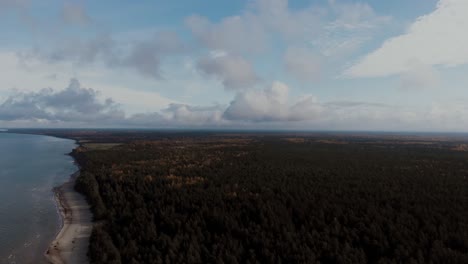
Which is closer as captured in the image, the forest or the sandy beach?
the forest

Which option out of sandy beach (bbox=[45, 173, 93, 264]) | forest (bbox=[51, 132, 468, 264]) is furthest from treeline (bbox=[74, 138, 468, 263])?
sandy beach (bbox=[45, 173, 93, 264])

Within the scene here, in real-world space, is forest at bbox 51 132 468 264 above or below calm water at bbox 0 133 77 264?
above

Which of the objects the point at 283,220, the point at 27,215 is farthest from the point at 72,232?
the point at 283,220

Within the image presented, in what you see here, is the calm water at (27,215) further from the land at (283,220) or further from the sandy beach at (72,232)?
the land at (283,220)

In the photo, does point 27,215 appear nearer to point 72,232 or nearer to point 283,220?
point 72,232

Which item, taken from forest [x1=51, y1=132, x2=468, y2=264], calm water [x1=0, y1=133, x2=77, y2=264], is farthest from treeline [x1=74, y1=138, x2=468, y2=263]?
calm water [x1=0, y1=133, x2=77, y2=264]

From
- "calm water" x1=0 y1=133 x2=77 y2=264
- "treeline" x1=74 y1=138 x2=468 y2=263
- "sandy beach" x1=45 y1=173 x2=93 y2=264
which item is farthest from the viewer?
"calm water" x1=0 y1=133 x2=77 y2=264

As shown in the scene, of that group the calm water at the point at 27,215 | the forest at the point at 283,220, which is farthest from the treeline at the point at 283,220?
the calm water at the point at 27,215

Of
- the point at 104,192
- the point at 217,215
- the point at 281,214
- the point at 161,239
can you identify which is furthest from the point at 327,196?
the point at 104,192

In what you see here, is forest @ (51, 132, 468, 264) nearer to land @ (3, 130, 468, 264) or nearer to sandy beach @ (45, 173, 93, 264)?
land @ (3, 130, 468, 264)

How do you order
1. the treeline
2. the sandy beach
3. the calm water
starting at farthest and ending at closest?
the calm water, the sandy beach, the treeline
